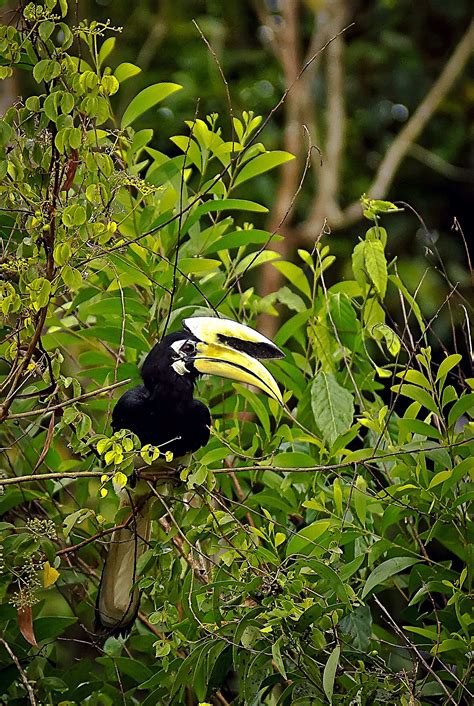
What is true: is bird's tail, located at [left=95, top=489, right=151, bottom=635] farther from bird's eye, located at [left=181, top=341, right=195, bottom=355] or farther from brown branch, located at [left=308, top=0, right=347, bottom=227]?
brown branch, located at [left=308, top=0, right=347, bottom=227]

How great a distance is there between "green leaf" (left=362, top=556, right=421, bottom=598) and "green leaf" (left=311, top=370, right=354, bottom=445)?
0.21 m

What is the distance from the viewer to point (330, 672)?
4.25 feet

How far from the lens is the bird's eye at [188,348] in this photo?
1.56m

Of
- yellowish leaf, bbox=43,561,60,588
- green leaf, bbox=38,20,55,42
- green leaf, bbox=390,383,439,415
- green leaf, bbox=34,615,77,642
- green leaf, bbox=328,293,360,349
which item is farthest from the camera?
green leaf, bbox=328,293,360,349

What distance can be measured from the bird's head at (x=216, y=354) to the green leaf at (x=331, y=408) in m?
0.15

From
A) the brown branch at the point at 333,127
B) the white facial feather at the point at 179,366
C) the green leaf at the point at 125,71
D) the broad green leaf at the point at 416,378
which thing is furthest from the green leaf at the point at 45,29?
the brown branch at the point at 333,127

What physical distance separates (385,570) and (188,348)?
0.40 m

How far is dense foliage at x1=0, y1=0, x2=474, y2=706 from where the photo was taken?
1.33 m

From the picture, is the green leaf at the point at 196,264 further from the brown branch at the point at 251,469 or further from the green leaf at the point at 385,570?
the green leaf at the point at 385,570

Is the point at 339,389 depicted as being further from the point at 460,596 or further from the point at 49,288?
the point at 49,288

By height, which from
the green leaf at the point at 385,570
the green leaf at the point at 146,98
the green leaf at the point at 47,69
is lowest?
the green leaf at the point at 385,570

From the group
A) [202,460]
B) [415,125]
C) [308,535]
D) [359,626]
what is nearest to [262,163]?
[202,460]

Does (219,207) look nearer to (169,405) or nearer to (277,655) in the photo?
(169,405)

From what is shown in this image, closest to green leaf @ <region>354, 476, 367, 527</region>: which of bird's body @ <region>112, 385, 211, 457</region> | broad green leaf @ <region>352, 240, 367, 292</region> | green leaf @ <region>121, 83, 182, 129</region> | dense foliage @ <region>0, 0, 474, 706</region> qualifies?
dense foliage @ <region>0, 0, 474, 706</region>
